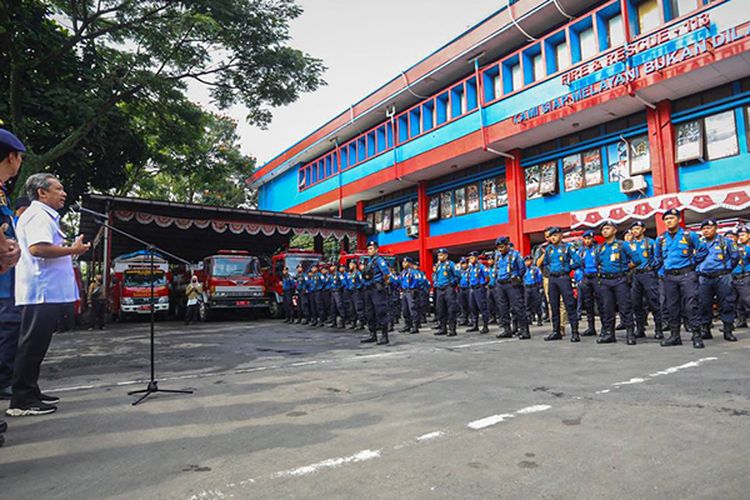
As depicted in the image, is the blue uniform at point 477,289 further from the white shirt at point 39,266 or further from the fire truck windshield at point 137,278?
the fire truck windshield at point 137,278

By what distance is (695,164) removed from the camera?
14297 millimetres

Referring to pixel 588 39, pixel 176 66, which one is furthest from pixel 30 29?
pixel 588 39

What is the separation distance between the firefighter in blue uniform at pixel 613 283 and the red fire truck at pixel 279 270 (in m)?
12.0

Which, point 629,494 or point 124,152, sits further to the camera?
point 124,152

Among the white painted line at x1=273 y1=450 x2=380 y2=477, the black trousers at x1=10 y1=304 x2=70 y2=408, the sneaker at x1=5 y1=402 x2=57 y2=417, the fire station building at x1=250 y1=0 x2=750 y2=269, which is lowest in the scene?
the white painted line at x1=273 y1=450 x2=380 y2=477

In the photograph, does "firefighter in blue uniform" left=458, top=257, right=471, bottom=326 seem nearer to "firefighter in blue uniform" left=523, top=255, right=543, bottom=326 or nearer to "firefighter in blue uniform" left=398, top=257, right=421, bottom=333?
"firefighter in blue uniform" left=398, top=257, right=421, bottom=333

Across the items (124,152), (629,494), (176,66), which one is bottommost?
(629,494)

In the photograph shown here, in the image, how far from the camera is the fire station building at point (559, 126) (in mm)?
13414

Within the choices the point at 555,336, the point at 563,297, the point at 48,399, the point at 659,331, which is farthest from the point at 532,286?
the point at 48,399

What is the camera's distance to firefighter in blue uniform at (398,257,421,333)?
11.6 m

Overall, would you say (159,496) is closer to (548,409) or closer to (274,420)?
(274,420)

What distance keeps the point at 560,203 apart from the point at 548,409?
15.8 m

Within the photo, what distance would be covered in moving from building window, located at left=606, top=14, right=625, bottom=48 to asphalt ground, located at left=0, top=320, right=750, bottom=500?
13019 millimetres

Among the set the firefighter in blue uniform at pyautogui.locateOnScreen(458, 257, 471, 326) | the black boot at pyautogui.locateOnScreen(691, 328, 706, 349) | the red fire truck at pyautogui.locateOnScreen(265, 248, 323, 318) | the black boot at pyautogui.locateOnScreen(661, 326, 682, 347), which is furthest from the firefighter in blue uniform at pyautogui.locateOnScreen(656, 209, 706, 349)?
the red fire truck at pyautogui.locateOnScreen(265, 248, 323, 318)
